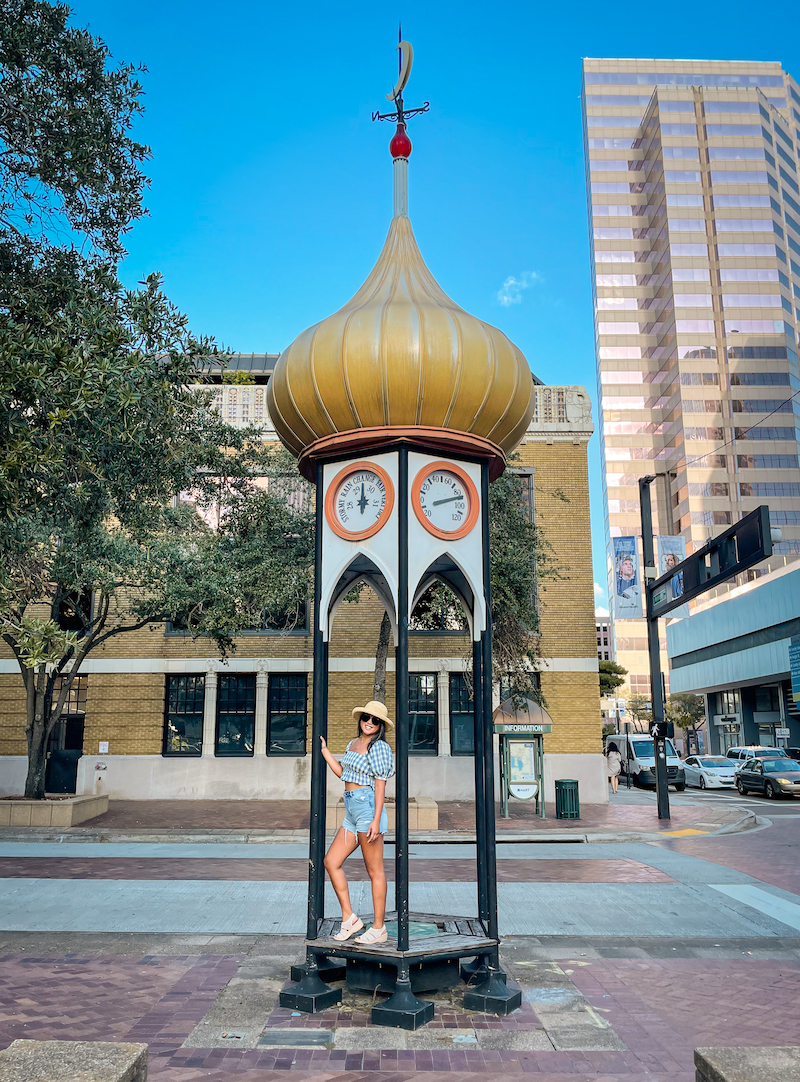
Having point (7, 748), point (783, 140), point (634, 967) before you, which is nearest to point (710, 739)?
point (7, 748)

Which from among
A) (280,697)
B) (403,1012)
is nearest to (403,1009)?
(403,1012)

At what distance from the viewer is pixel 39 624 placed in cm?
641

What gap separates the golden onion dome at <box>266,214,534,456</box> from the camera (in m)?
6.57

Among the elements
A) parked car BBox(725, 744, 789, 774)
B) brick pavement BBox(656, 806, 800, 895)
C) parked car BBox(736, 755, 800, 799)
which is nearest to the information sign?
brick pavement BBox(656, 806, 800, 895)

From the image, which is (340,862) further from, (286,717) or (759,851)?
(286,717)

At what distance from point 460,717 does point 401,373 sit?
20.1 m

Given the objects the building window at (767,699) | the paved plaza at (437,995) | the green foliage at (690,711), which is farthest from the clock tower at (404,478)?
the green foliage at (690,711)

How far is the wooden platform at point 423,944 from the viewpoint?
6.04m

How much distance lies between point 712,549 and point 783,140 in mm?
119237

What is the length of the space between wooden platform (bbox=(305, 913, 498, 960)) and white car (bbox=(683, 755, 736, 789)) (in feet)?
91.5

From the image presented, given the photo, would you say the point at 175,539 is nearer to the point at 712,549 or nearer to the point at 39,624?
the point at 712,549

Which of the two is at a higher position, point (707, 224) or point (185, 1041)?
point (707, 224)

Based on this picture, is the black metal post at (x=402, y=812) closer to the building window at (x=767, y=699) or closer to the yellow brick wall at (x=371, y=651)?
the yellow brick wall at (x=371, y=651)

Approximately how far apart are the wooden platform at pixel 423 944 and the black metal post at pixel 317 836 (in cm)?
15
